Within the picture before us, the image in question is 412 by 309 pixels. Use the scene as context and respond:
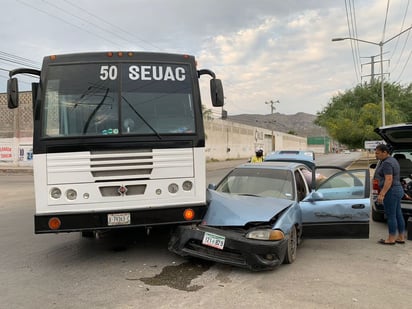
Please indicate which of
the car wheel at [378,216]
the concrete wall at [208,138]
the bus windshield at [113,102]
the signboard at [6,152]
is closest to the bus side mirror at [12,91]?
the bus windshield at [113,102]

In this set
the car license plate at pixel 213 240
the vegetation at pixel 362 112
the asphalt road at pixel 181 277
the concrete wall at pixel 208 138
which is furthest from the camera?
the concrete wall at pixel 208 138

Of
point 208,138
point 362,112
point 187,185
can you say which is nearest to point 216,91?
point 187,185

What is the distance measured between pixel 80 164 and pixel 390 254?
4.98m

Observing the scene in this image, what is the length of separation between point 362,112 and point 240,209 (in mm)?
31757

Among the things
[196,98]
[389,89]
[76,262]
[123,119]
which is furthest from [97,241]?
[389,89]

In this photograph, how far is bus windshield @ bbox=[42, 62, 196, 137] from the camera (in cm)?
512

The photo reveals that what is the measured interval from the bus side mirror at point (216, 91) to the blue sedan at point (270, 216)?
60.9 inches

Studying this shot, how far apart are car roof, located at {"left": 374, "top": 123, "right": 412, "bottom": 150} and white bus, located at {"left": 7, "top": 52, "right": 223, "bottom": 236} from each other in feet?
15.0

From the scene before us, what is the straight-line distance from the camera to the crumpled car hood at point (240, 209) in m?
4.94

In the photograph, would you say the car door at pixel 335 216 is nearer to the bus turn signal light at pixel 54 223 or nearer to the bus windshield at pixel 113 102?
the bus windshield at pixel 113 102

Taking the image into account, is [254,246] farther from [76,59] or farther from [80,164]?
[76,59]

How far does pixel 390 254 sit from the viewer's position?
5.91m

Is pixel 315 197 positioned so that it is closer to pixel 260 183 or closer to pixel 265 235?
pixel 260 183

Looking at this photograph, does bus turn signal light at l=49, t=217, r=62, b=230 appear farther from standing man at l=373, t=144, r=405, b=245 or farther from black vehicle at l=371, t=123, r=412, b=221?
black vehicle at l=371, t=123, r=412, b=221
